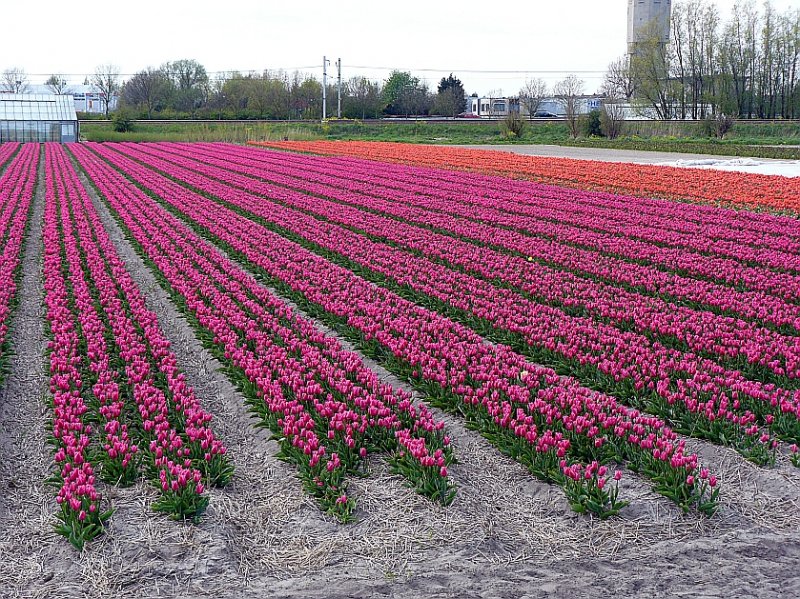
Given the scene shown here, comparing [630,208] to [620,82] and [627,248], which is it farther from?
[620,82]

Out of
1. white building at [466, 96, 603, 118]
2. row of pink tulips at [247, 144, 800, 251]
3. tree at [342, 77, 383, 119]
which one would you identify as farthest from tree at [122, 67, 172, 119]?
row of pink tulips at [247, 144, 800, 251]

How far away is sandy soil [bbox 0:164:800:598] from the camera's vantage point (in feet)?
14.1

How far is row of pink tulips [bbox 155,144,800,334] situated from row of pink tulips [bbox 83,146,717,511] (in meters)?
2.84

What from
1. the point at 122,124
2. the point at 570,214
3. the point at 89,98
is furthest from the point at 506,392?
the point at 89,98

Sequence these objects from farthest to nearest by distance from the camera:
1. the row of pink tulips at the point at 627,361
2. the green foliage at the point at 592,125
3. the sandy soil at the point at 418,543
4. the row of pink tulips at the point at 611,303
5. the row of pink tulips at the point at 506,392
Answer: the green foliage at the point at 592,125, the row of pink tulips at the point at 611,303, the row of pink tulips at the point at 627,361, the row of pink tulips at the point at 506,392, the sandy soil at the point at 418,543

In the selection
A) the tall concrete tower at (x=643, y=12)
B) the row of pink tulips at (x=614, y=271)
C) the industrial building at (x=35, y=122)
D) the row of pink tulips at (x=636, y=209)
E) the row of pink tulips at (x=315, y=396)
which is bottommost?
the row of pink tulips at (x=315, y=396)

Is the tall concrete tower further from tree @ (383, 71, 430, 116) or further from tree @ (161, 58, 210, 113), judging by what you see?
tree @ (161, 58, 210, 113)

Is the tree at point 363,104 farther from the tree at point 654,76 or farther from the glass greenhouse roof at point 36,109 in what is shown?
the glass greenhouse roof at point 36,109

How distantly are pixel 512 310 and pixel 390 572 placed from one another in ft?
16.8

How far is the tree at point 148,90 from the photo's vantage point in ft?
327

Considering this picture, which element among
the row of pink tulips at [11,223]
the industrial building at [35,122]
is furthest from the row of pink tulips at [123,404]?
the industrial building at [35,122]

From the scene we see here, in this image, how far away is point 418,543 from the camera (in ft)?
15.4

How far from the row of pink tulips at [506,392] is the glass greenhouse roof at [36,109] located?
191 ft

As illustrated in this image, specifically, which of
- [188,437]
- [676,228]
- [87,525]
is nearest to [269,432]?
[188,437]
